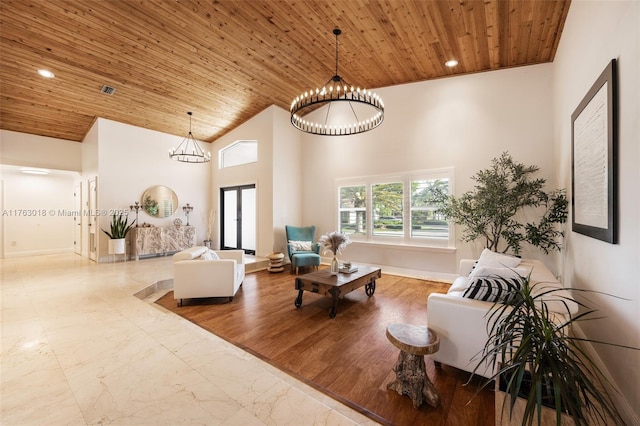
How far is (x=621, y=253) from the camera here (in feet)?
5.80

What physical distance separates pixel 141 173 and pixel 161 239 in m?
1.75

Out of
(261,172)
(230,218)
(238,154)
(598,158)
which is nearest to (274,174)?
(261,172)

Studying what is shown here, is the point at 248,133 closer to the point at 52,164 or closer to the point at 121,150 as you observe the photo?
the point at 121,150

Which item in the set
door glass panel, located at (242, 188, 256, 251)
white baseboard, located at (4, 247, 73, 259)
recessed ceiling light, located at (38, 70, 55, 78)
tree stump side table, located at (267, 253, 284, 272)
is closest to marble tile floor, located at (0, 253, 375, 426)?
tree stump side table, located at (267, 253, 284, 272)

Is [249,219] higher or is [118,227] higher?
[249,219]

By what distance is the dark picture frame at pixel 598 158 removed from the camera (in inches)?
72.7

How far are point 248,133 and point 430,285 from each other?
562cm

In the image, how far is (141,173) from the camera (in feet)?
22.5

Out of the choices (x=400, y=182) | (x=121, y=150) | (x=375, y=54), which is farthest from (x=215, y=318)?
(x=121, y=150)

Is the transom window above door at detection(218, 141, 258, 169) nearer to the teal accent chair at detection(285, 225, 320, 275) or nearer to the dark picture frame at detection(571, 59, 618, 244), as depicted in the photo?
the teal accent chair at detection(285, 225, 320, 275)

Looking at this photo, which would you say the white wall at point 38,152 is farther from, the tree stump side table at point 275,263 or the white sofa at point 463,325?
the white sofa at point 463,325

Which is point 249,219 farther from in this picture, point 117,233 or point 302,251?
point 117,233

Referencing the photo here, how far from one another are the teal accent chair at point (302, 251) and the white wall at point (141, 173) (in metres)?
3.39

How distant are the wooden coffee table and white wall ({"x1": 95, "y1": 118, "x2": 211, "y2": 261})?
5373 millimetres
